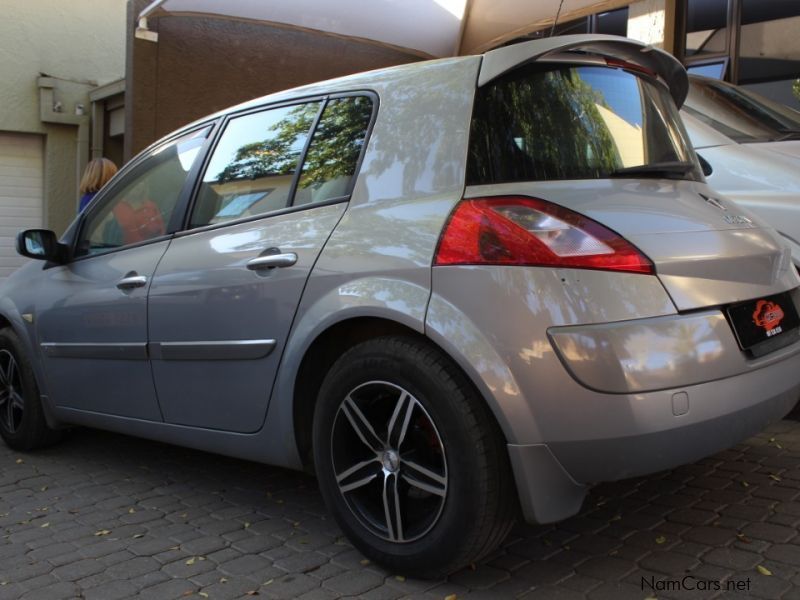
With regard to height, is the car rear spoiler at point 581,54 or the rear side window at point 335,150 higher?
the car rear spoiler at point 581,54

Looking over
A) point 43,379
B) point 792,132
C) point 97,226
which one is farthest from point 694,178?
point 43,379

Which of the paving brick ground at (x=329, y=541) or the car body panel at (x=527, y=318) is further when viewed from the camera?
the paving brick ground at (x=329, y=541)

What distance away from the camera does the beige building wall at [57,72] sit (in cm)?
1188

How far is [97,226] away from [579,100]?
2.70m

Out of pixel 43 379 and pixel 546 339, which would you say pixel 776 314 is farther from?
pixel 43 379

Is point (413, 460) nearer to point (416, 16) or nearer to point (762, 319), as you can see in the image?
point (762, 319)

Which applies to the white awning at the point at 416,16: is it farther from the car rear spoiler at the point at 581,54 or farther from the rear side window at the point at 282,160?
the car rear spoiler at the point at 581,54

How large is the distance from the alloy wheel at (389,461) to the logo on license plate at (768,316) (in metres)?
1.16

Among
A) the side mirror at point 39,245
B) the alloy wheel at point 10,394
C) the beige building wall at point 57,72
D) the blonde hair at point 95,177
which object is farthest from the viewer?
the beige building wall at point 57,72

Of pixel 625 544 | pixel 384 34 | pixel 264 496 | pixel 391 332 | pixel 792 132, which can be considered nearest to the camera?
pixel 391 332

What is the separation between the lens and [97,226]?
4391 mm

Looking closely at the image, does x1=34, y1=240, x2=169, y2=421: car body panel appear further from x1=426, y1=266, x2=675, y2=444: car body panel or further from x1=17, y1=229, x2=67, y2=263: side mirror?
x1=426, y1=266, x2=675, y2=444: car body panel

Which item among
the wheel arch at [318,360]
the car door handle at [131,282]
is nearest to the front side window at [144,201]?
the car door handle at [131,282]

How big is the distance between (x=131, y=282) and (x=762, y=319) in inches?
106
